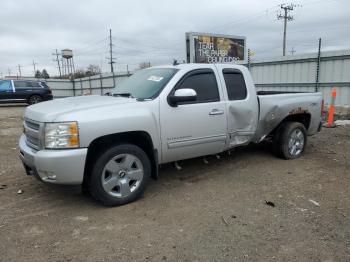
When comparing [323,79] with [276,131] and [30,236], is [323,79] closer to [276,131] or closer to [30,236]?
[276,131]

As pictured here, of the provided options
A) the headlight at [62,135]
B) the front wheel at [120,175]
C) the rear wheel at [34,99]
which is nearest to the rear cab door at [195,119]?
the front wheel at [120,175]

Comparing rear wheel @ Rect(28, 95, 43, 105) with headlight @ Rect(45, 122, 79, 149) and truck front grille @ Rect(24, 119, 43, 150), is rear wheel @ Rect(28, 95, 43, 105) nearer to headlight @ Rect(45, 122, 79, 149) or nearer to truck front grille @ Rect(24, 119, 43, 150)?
truck front grille @ Rect(24, 119, 43, 150)

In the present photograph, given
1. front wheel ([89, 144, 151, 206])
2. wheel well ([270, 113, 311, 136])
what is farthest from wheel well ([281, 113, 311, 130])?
front wheel ([89, 144, 151, 206])

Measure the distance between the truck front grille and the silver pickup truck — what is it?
12 millimetres

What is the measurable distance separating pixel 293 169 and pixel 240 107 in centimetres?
148

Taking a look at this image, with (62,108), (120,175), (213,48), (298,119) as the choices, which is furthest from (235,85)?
(213,48)

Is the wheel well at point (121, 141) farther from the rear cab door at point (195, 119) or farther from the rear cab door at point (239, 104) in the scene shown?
the rear cab door at point (239, 104)

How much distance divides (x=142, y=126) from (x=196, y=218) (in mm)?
1311

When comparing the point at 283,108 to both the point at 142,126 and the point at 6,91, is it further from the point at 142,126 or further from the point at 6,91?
the point at 6,91

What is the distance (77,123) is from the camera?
3.75 metres

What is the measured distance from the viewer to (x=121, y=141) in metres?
4.25

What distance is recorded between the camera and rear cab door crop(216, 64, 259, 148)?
5.24m

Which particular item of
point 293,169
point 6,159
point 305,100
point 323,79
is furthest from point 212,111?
point 323,79

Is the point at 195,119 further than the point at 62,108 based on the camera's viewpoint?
Yes
